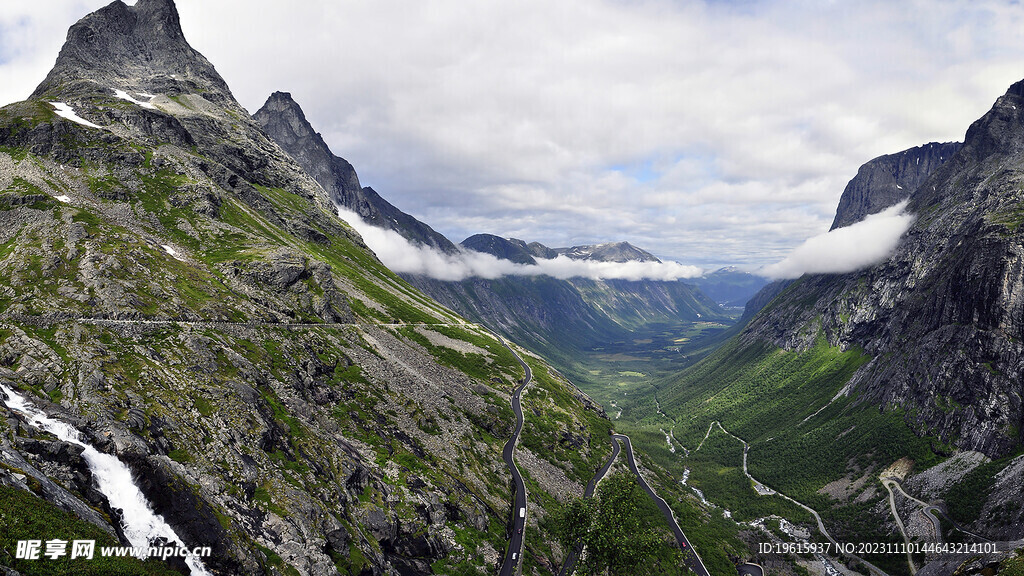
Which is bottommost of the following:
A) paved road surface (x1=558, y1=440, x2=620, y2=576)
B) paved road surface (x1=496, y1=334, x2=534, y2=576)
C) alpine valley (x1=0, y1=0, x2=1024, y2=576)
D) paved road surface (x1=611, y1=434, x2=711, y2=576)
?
paved road surface (x1=611, y1=434, x2=711, y2=576)

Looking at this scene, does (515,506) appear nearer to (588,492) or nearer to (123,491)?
(588,492)

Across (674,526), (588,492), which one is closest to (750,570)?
(674,526)

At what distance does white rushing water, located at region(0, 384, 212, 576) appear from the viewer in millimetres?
35094

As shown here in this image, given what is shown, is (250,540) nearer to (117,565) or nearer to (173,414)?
(117,565)

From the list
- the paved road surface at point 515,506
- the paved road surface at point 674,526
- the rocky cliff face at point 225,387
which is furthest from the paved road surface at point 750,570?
the paved road surface at point 515,506

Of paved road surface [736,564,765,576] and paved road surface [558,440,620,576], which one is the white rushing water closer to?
paved road surface [558,440,620,576]

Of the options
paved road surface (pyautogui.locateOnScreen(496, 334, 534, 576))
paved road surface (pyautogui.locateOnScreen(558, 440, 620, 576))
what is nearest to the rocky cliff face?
paved road surface (pyautogui.locateOnScreen(496, 334, 534, 576))

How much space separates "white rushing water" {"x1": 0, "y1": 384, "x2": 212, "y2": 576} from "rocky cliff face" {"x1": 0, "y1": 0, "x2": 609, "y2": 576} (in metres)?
1.00

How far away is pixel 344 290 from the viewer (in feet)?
524

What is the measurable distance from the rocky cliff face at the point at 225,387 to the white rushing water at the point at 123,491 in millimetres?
999

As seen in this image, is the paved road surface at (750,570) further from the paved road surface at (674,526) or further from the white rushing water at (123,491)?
the white rushing water at (123,491)

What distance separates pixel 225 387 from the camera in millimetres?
64438

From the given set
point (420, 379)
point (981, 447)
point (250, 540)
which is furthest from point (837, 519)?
point (250, 540)

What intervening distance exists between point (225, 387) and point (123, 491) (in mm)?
29519
